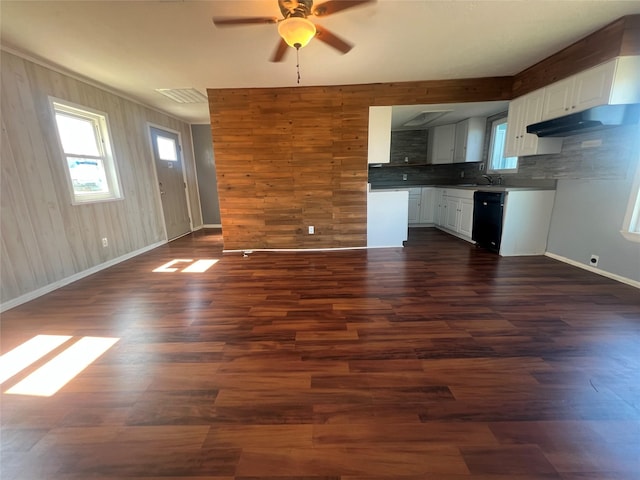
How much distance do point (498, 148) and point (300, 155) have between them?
389 centimetres

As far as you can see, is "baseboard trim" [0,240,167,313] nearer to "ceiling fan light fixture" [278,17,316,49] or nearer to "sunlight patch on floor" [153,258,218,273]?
"sunlight patch on floor" [153,258,218,273]

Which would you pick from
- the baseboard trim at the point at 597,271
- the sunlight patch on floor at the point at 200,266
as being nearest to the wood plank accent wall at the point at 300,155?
the sunlight patch on floor at the point at 200,266

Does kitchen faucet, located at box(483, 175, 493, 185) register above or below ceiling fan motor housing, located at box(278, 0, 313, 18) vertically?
below

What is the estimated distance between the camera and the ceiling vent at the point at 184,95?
4078 mm

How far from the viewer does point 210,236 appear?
19.5 feet

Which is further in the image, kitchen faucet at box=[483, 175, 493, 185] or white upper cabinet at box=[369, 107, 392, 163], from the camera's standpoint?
kitchen faucet at box=[483, 175, 493, 185]

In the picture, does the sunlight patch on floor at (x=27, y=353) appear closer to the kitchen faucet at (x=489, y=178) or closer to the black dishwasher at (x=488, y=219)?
the black dishwasher at (x=488, y=219)

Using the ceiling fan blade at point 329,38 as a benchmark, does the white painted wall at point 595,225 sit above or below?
below

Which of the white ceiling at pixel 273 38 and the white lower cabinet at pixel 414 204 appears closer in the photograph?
the white ceiling at pixel 273 38

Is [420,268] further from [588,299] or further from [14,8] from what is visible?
[14,8]

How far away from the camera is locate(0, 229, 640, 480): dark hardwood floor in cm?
115

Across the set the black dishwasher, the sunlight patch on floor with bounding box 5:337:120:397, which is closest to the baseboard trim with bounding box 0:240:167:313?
the sunlight patch on floor with bounding box 5:337:120:397

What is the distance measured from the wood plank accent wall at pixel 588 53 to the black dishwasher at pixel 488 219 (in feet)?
4.99

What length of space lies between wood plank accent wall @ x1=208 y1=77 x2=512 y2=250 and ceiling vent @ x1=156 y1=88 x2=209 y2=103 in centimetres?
42
